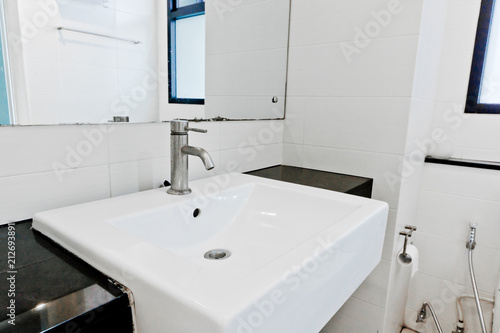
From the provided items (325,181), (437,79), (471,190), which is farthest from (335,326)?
(437,79)

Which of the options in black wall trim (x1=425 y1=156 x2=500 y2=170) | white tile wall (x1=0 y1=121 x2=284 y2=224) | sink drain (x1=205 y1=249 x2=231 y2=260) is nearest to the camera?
white tile wall (x1=0 y1=121 x2=284 y2=224)

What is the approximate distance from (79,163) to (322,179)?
809mm

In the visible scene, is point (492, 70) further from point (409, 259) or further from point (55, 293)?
point (55, 293)

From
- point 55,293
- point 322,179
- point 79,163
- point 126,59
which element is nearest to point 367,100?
point 322,179

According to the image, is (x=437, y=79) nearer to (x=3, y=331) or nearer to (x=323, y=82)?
(x=323, y=82)

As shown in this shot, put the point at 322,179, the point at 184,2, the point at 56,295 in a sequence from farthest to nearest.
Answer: the point at 322,179, the point at 184,2, the point at 56,295

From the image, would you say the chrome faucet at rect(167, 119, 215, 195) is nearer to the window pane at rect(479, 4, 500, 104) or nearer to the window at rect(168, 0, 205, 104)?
the window at rect(168, 0, 205, 104)

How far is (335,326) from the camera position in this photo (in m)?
1.41

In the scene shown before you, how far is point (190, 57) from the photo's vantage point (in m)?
1.05

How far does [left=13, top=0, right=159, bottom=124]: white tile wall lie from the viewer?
27.5 inches

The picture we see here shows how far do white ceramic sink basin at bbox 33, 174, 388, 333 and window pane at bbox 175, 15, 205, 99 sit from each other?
0.98ft

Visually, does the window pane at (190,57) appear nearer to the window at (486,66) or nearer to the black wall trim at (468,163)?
the black wall trim at (468,163)

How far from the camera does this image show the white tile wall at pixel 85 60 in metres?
0.70

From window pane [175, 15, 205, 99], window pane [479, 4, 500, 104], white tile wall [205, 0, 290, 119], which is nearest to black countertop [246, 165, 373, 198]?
white tile wall [205, 0, 290, 119]
